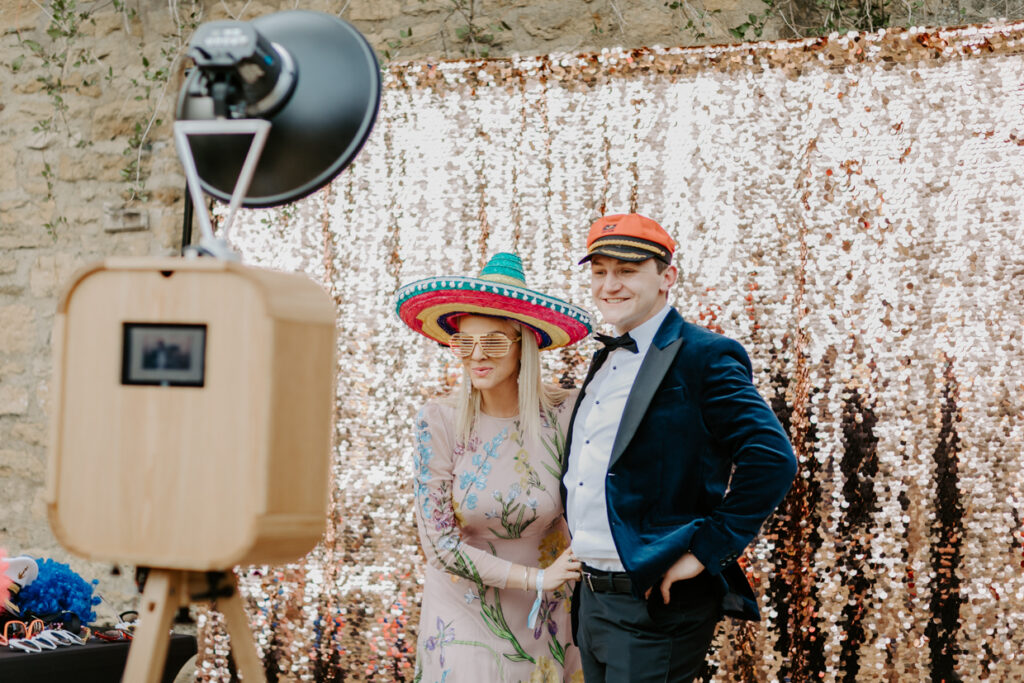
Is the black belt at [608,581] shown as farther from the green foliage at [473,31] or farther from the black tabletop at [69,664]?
the green foliage at [473,31]

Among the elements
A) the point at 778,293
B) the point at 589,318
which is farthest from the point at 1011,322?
the point at 589,318

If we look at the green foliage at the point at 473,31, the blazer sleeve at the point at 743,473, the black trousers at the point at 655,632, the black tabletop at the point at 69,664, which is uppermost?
the green foliage at the point at 473,31

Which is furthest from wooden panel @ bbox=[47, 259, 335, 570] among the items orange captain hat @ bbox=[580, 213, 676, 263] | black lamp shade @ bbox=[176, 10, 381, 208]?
orange captain hat @ bbox=[580, 213, 676, 263]

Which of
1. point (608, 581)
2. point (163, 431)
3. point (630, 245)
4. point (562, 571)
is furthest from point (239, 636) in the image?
point (630, 245)

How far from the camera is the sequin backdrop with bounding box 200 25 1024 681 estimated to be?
3039 millimetres

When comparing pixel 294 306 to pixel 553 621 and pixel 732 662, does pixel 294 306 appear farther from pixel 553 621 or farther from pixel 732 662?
pixel 732 662

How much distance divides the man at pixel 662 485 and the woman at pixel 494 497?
0.25m

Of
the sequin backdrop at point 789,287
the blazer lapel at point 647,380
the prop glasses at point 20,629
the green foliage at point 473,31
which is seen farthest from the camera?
the green foliage at point 473,31

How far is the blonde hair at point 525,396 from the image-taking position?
8.94 feet

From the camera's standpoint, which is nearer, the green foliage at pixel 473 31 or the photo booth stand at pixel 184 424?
the photo booth stand at pixel 184 424

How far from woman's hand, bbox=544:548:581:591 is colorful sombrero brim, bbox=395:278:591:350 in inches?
25.2

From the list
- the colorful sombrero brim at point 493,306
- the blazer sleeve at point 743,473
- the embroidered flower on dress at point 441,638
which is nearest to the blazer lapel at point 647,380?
the blazer sleeve at point 743,473

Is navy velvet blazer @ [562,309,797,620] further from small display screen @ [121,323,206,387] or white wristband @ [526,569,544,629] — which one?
small display screen @ [121,323,206,387]

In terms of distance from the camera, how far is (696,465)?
2.27 meters
